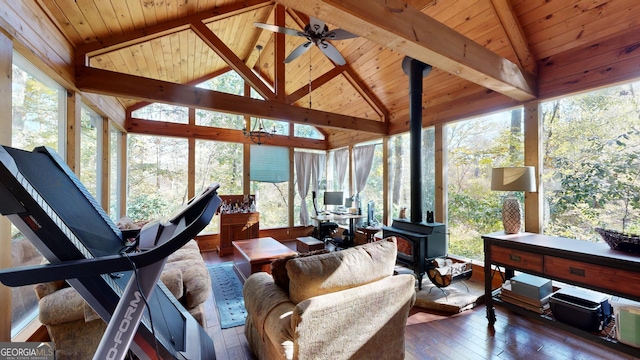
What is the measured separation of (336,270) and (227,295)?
7.28 feet

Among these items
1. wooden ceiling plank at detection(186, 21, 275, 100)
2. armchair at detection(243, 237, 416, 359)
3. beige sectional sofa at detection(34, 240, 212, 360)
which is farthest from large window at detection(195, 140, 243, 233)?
armchair at detection(243, 237, 416, 359)

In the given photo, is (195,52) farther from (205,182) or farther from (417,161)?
(417,161)

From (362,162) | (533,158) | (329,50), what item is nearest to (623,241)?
(533,158)

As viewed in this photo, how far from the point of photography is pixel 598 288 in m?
1.83

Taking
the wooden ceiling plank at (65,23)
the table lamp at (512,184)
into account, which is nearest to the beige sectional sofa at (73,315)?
the wooden ceiling plank at (65,23)

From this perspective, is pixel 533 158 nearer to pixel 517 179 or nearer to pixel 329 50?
pixel 517 179

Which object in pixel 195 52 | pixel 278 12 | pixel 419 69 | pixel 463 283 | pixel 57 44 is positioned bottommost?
pixel 463 283

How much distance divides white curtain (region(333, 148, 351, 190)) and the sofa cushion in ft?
15.0

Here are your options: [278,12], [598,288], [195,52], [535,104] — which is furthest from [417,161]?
[195,52]

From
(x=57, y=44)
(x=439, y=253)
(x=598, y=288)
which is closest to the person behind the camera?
(x=598, y=288)

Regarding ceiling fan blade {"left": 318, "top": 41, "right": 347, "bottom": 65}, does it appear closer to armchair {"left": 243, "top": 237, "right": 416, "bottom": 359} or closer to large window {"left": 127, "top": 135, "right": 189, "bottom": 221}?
armchair {"left": 243, "top": 237, "right": 416, "bottom": 359}

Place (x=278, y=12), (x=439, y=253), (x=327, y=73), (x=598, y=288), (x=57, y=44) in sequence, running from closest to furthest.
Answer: (x=598, y=288)
(x=57, y=44)
(x=439, y=253)
(x=278, y=12)
(x=327, y=73)

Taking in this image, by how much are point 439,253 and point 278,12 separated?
4511 mm

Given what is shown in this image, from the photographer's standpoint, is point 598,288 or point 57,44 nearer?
point 598,288
